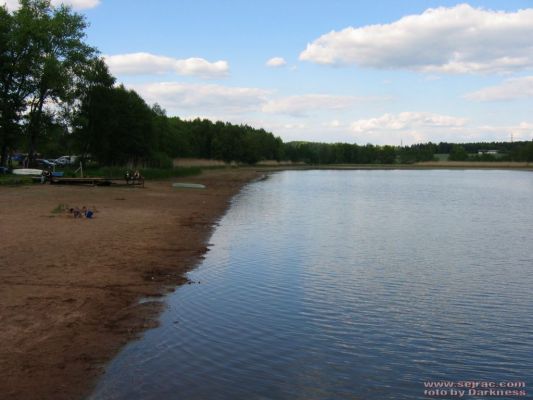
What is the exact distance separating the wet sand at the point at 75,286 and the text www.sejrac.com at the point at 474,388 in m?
4.62

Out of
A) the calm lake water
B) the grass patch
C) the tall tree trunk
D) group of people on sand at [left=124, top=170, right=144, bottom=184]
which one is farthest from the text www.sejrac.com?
the tall tree trunk

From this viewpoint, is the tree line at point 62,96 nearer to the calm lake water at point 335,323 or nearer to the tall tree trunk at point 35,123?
the tall tree trunk at point 35,123

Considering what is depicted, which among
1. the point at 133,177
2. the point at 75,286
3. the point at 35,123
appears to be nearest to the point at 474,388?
the point at 75,286

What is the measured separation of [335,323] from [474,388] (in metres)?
3.13

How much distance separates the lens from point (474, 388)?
7.12 meters

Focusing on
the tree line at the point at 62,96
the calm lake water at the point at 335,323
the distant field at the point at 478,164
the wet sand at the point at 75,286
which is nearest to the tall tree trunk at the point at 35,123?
the tree line at the point at 62,96

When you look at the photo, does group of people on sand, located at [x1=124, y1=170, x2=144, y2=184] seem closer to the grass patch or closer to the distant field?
the grass patch

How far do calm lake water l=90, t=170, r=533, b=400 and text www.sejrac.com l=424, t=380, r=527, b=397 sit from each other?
0.14 metres

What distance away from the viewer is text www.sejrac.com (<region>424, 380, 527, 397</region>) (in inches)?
273

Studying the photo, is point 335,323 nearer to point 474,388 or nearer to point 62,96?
point 474,388

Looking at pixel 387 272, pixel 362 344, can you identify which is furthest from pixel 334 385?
pixel 387 272

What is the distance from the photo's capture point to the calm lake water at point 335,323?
710cm

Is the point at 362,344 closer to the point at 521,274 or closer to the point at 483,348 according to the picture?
the point at 483,348

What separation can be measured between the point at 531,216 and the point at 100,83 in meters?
46.3
